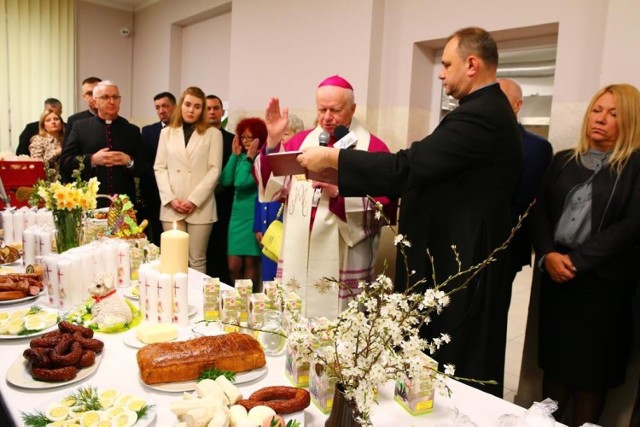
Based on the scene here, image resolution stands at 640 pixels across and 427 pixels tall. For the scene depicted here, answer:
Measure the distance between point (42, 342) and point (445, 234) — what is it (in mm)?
1305

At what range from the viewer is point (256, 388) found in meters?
1.29

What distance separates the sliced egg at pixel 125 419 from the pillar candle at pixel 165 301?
58cm

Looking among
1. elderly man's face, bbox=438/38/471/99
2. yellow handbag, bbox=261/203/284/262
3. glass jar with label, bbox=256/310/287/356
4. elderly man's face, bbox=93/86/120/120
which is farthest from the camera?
elderly man's face, bbox=93/86/120/120

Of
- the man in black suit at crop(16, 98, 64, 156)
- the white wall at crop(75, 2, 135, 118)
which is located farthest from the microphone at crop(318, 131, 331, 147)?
the white wall at crop(75, 2, 135, 118)

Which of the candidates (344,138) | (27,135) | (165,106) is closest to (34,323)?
(344,138)

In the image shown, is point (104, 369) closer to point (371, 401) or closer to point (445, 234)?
point (371, 401)

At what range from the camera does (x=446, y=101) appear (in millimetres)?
3809

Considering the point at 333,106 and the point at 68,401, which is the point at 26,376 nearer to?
the point at 68,401

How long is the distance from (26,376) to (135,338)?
318 millimetres

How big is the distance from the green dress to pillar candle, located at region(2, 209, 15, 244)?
4.95 feet

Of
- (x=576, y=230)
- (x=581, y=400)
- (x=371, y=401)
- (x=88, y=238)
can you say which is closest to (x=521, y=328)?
(x=581, y=400)

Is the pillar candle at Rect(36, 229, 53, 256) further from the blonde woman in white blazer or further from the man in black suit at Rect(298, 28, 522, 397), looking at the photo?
the blonde woman in white blazer

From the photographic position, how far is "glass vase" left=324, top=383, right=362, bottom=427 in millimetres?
955

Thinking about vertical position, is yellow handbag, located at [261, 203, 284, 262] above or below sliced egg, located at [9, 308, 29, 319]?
above
